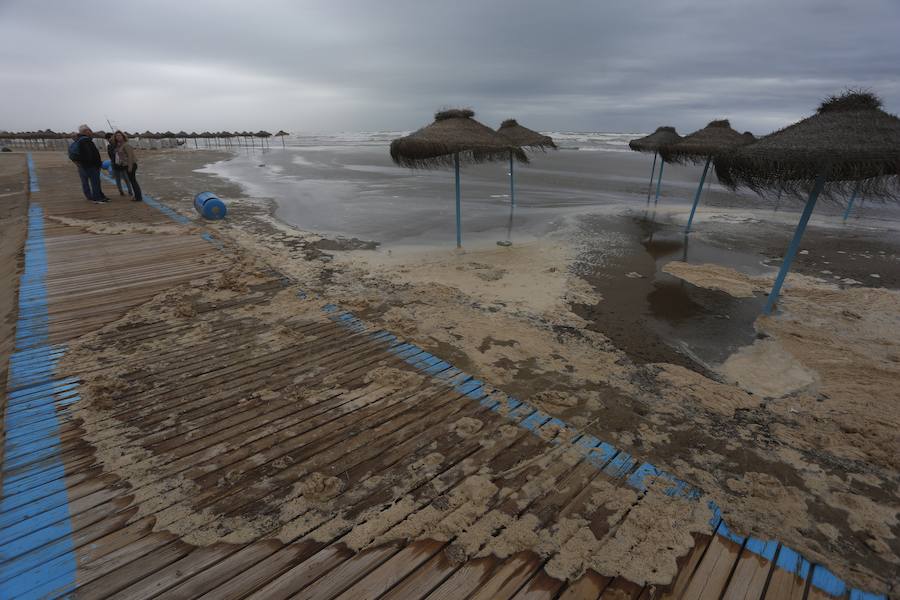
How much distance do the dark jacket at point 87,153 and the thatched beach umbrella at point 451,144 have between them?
7.42m

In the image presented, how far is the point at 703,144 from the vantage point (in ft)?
35.1

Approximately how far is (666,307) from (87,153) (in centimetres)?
1329

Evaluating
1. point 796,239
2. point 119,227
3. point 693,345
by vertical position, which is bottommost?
point 693,345

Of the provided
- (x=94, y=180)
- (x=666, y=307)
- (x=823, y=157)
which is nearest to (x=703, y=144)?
(x=823, y=157)

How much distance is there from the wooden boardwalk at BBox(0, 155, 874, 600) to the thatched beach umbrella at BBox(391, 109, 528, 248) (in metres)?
4.87

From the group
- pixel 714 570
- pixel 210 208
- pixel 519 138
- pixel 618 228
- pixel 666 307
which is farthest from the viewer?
pixel 519 138

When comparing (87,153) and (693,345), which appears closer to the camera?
(693,345)

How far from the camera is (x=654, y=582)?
2.05 meters

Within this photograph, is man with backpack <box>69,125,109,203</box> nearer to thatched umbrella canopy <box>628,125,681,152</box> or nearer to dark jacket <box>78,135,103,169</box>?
dark jacket <box>78,135,103,169</box>

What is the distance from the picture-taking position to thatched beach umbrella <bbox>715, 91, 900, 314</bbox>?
498 centimetres

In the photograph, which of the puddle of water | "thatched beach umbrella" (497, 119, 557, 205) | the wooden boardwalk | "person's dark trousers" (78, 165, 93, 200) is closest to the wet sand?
the puddle of water

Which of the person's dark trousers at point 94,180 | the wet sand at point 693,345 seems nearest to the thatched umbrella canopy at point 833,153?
the wet sand at point 693,345

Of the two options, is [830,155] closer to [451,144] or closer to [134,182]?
[451,144]

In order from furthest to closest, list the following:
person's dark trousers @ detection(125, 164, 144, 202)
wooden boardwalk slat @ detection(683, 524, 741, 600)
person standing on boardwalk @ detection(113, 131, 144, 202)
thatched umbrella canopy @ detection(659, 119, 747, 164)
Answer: person's dark trousers @ detection(125, 164, 144, 202) → thatched umbrella canopy @ detection(659, 119, 747, 164) → person standing on boardwalk @ detection(113, 131, 144, 202) → wooden boardwalk slat @ detection(683, 524, 741, 600)
